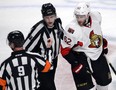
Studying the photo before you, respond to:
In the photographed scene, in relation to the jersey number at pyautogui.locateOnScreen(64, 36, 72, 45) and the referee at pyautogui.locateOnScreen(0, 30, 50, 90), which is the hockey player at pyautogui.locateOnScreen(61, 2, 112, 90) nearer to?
the jersey number at pyautogui.locateOnScreen(64, 36, 72, 45)

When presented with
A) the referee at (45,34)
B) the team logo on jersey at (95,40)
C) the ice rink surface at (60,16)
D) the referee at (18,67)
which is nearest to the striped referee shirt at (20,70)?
the referee at (18,67)

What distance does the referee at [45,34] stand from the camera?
8.82 feet

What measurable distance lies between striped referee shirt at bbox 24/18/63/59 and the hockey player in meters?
0.09

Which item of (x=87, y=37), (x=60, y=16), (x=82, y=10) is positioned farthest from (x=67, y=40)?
(x=60, y=16)

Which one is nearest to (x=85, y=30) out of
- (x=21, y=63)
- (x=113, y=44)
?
(x=21, y=63)

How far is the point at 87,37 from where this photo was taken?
2783mm

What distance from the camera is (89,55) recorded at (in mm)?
2848

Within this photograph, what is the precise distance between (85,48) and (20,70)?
86cm

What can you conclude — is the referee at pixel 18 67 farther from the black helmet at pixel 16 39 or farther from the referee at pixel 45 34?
the referee at pixel 45 34

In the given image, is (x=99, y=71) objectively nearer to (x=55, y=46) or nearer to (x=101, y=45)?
(x=101, y=45)

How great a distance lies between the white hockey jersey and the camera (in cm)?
273

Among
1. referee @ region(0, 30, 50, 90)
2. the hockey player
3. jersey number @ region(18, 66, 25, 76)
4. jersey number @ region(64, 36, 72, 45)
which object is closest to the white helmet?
the hockey player

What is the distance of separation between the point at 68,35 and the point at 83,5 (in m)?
0.29

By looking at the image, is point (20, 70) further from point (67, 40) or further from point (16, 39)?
point (67, 40)
